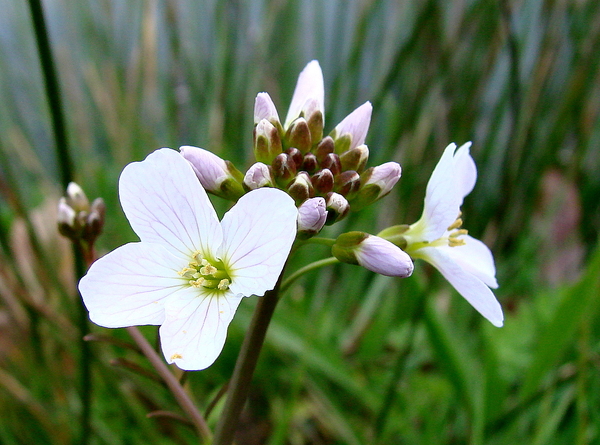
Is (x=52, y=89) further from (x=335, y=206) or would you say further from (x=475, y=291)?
(x=475, y=291)

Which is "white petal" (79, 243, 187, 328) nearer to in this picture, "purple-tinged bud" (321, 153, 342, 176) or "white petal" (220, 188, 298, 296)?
"white petal" (220, 188, 298, 296)

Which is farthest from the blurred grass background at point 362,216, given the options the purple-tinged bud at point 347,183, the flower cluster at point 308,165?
the purple-tinged bud at point 347,183

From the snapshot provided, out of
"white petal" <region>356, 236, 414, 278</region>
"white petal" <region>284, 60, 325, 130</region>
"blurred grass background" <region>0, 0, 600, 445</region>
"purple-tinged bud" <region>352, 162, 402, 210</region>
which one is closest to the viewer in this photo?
"white petal" <region>356, 236, 414, 278</region>

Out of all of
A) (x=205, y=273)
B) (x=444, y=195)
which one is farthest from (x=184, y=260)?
(x=444, y=195)

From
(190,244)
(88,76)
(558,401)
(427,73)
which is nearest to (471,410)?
(558,401)

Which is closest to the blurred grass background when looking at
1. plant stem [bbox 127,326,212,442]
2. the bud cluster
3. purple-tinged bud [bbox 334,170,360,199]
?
plant stem [bbox 127,326,212,442]

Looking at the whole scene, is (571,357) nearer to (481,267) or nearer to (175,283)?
(481,267)
